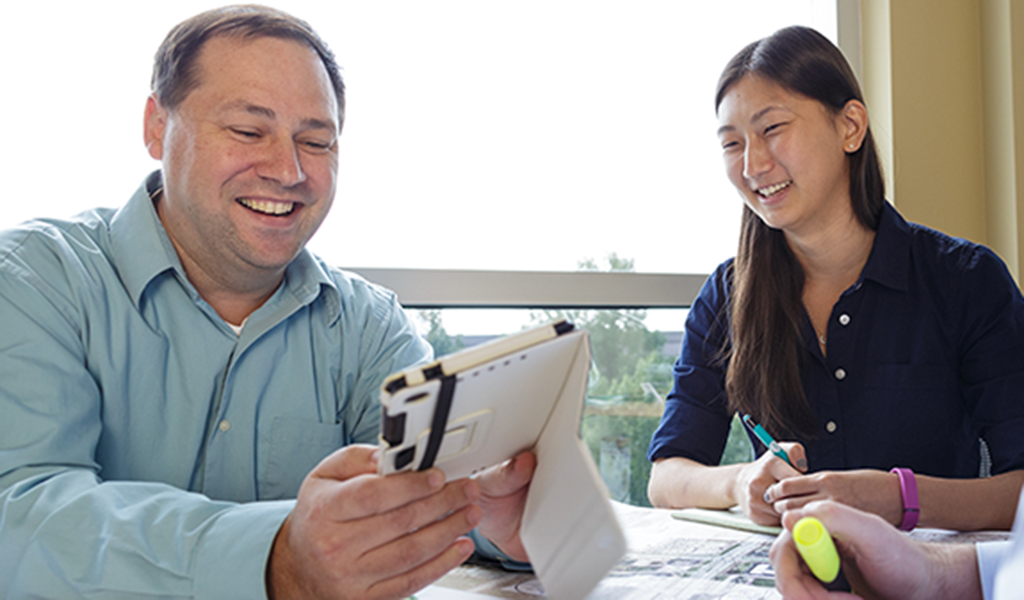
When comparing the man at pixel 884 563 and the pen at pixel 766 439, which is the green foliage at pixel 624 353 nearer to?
the pen at pixel 766 439

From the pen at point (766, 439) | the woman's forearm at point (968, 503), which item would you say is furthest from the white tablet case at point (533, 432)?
the woman's forearm at point (968, 503)

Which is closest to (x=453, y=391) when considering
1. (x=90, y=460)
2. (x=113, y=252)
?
(x=90, y=460)

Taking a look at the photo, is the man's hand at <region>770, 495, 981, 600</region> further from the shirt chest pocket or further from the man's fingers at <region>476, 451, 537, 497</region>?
the shirt chest pocket

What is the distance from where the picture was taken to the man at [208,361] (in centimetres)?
73

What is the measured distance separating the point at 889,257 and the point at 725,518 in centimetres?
66

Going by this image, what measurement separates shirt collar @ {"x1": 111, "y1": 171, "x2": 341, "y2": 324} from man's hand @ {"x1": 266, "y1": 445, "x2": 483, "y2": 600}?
50 centimetres

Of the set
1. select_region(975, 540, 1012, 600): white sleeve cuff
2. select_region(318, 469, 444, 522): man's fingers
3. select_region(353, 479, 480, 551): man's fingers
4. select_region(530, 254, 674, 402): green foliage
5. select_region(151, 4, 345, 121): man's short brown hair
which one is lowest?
select_region(530, 254, 674, 402): green foliage

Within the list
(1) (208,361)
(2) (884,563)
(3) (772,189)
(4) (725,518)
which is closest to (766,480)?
(4) (725,518)

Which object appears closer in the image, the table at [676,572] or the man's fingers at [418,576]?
the man's fingers at [418,576]

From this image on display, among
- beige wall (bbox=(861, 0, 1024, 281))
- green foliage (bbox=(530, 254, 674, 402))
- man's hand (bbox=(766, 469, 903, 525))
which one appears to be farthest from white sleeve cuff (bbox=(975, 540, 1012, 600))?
beige wall (bbox=(861, 0, 1024, 281))

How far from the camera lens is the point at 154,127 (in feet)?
3.73

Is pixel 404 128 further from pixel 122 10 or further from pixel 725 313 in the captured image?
pixel 725 313

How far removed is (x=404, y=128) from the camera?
5.69 feet

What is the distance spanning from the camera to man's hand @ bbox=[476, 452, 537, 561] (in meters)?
0.79
